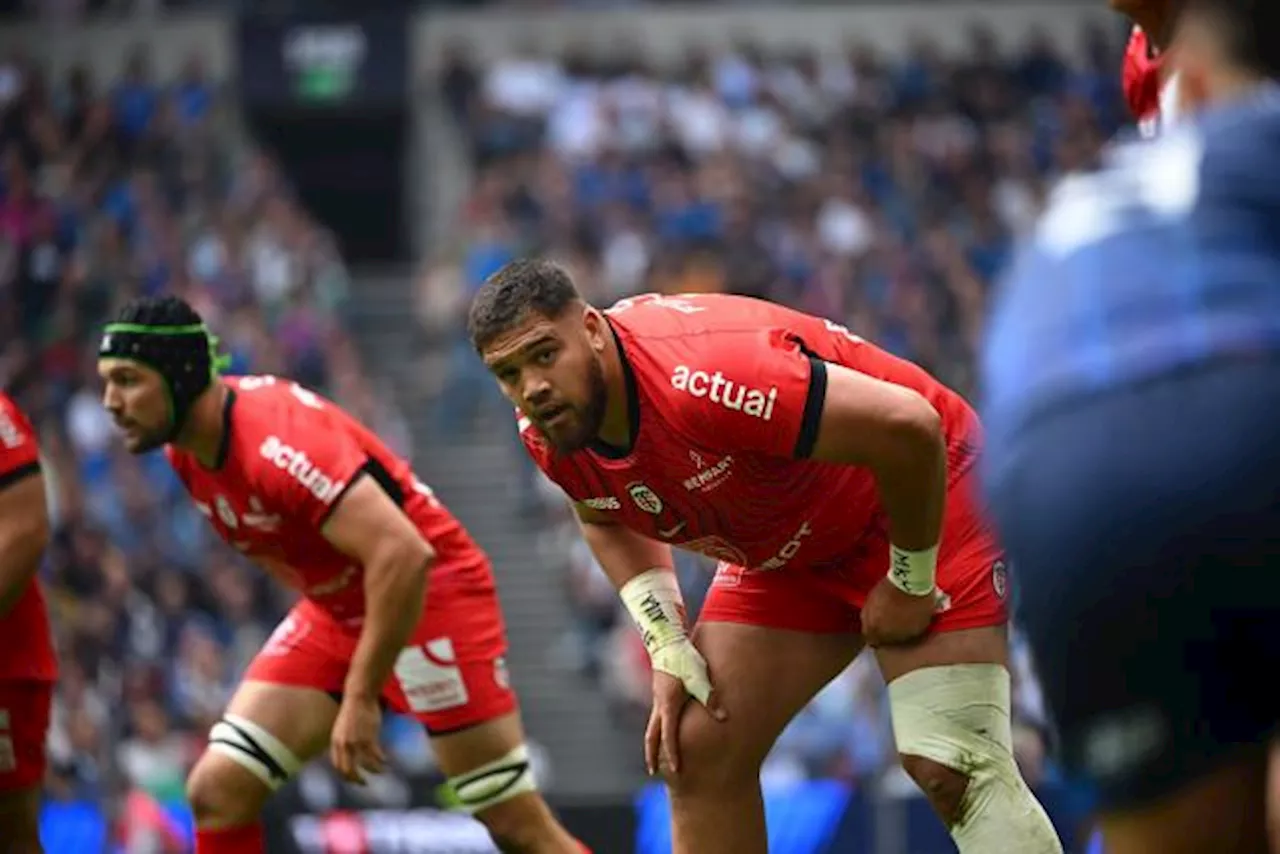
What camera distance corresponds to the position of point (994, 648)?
5.26 metres

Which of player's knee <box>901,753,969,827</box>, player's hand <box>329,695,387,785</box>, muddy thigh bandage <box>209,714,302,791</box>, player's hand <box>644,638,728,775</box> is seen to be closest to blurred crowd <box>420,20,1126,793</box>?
muddy thigh bandage <box>209,714,302,791</box>

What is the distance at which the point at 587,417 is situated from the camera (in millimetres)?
5031

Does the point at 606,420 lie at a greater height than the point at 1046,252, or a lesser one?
lesser

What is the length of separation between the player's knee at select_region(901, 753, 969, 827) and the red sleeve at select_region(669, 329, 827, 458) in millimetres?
919

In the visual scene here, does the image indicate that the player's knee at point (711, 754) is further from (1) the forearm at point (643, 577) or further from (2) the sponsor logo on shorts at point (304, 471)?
(2) the sponsor logo on shorts at point (304, 471)

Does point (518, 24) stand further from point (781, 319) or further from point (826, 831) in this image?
point (781, 319)

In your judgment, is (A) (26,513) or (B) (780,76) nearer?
(A) (26,513)

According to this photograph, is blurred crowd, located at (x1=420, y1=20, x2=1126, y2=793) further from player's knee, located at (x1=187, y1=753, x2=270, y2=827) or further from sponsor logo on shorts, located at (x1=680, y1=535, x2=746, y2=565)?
sponsor logo on shorts, located at (x1=680, y1=535, x2=746, y2=565)

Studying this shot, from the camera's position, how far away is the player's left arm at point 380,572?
6.25 m

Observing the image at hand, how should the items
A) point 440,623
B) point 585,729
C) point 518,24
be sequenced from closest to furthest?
point 440,623, point 585,729, point 518,24

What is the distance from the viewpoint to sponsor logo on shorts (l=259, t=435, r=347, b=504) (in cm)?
644

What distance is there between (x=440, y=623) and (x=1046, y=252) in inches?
184

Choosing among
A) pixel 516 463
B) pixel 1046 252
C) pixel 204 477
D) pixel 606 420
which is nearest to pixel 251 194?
pixel 516 463

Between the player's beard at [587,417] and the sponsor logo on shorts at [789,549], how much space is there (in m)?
0.63
